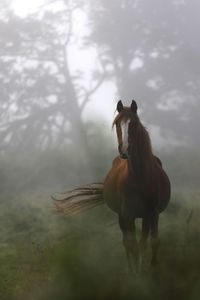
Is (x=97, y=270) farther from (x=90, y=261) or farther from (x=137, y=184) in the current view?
(x=137, y=184)

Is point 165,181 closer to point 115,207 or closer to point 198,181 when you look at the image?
point 115,207

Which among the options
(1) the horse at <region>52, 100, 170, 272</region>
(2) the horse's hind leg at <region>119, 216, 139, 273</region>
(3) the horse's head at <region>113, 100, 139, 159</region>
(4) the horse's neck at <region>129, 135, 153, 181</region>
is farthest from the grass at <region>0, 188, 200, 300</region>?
(3) the horse's head at <region>113, 100, 139, 159</region>

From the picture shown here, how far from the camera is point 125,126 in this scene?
15.2 feet

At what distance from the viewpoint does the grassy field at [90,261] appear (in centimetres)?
454

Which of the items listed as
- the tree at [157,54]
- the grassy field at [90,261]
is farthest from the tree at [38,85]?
the grassy field at [90,261]

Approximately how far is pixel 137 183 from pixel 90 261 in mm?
1496

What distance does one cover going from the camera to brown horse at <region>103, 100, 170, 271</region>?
4746 millimetres

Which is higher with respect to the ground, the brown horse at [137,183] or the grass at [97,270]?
the brown horse at [137,183]

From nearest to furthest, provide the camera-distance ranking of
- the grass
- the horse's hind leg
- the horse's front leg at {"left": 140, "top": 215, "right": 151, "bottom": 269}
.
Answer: the grass → the horse's front leg at {"left": 140, "top": 215, "right": 151, "bottom": 269} → the horse's hind leg

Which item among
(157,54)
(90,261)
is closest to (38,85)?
(157,54)

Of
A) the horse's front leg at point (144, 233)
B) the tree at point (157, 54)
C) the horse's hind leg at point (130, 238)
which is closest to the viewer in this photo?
the horse's front leg at point (144, 233)

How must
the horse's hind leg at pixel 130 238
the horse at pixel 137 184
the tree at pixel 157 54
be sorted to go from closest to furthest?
the horse at pixel 137 184 → the horse's hind leg at pixel 130 238 → the tree at pixel 157 54

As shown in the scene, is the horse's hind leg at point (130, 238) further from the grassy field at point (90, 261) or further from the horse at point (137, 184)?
the grassy field at point (90, 261)

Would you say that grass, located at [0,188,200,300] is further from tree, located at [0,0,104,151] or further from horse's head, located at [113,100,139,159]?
tree, located at [0,0,104,151]
